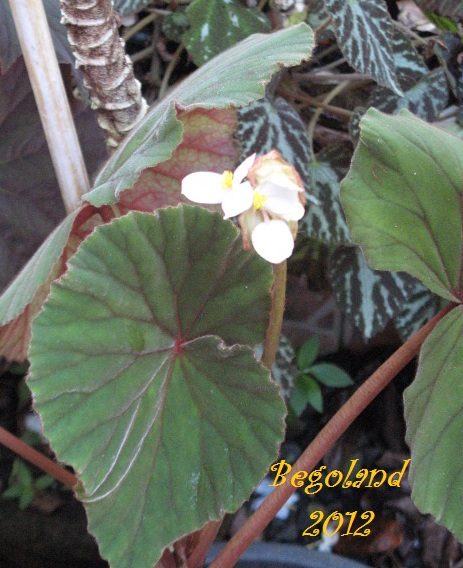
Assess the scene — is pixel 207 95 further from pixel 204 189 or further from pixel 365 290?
pixel 365 290

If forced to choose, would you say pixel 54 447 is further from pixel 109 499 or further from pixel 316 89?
pixel 316 89

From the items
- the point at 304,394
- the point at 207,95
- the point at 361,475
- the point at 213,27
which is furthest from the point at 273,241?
the point at 304,394

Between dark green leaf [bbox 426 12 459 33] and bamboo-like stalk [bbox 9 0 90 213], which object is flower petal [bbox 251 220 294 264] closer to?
bamboo-like stalk [bbox 9 0 90 213]

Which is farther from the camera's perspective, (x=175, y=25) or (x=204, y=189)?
(x=175, y=25)

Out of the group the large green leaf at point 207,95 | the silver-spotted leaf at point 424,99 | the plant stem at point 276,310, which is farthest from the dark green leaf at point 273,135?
the plant stem at point 276,310

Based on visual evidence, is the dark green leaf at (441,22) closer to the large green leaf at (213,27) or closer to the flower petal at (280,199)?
the large green leaf at (213,27)

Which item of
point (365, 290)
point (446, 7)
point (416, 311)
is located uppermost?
point (446, 7)

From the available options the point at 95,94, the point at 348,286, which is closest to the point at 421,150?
the point at 95,94
